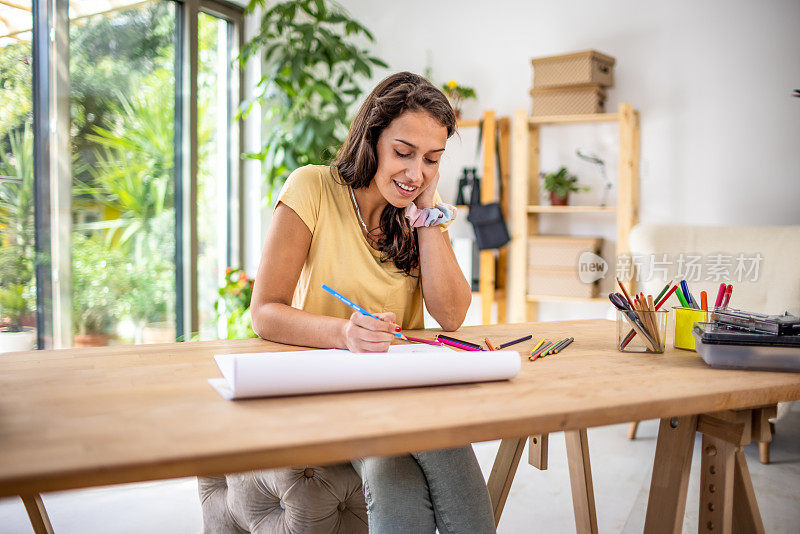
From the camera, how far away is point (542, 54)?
11.8 ft

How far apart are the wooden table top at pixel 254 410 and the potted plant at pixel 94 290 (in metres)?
1.99

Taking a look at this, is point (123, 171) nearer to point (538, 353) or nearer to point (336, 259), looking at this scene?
point (336, 259)

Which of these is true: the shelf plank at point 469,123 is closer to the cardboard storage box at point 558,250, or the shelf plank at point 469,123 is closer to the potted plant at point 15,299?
the cardboard storage box at point 558,250

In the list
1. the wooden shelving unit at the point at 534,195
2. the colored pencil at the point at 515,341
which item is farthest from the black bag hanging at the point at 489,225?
the colored pencil at the point at 515,341

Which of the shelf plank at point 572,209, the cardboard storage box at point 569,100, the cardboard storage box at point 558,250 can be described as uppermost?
the cardboard storage box at point 569,100

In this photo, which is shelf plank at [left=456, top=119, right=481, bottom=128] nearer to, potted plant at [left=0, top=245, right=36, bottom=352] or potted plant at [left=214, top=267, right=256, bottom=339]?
potted plant at [left=214, top=267, right=256, bottom=339]

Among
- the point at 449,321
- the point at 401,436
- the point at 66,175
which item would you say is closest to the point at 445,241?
the point at 449,321

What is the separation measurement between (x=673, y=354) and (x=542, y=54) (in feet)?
8.98

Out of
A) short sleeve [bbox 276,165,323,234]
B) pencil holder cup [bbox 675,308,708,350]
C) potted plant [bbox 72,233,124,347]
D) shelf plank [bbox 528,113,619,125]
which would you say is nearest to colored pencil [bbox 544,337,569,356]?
pencil holder cup [bbox 675,308,708,350]

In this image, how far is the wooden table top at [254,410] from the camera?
62cm

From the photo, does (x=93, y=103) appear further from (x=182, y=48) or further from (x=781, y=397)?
(x=781, y=397)

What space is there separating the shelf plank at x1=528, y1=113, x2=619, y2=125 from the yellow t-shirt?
2.10m

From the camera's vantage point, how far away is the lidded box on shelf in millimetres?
3289

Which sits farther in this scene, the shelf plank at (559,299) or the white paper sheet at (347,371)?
the shelf plank at (559,299)
